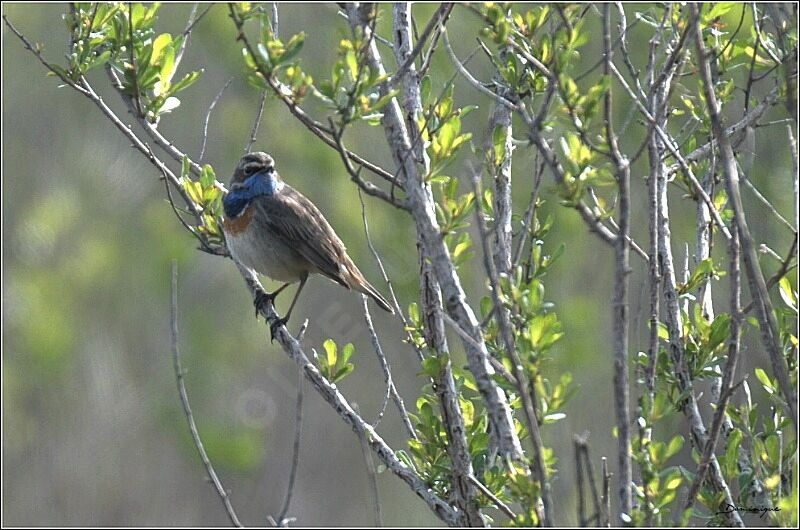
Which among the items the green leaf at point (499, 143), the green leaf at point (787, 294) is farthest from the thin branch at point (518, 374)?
the green leaf at point (787, 294)

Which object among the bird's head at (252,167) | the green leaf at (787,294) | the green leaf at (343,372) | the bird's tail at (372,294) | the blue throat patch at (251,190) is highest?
the bird's head at (252,167)

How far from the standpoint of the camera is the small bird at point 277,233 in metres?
4.81

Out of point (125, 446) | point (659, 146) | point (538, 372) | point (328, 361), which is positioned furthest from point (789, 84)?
→ point (125, 446)

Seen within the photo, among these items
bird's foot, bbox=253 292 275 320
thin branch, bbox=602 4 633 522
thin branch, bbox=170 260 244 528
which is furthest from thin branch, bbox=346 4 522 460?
bird's foot, bbox=253 292 275 320

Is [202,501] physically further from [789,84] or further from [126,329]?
[789,84]

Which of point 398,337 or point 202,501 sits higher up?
point 398,337

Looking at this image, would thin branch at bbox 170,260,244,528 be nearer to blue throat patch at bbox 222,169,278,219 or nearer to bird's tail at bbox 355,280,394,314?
bird's tail at bbox 355,280,394,314

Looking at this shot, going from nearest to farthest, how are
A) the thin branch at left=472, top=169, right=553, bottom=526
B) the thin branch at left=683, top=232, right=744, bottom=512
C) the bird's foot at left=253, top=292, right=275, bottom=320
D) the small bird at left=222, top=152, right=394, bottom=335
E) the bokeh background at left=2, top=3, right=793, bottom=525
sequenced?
the thin branch at left=472, top=169, right=553, bottom=526 < the thin branch at left=683, top=232, right=744, bottom=512 < the bird's foot at left=253, top=292, right=275, bottom=320 < the small bird at left=222, top=152, right=394, bottom=335 < the bokeh background at left=2, top=3, right=793, bottom=525

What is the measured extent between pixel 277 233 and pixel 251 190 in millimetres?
254

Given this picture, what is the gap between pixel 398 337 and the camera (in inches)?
324

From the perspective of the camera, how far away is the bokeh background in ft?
27.3

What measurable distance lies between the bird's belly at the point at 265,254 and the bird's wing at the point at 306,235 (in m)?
0.05

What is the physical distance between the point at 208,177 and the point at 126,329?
640 cm

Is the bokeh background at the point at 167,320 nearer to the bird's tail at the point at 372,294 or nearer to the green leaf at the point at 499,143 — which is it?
the bird's tail at the point at 372,294
